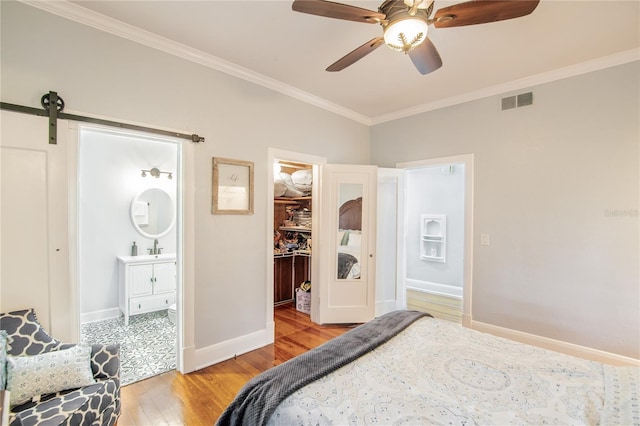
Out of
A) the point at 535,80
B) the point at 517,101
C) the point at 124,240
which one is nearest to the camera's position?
the point at 535,80

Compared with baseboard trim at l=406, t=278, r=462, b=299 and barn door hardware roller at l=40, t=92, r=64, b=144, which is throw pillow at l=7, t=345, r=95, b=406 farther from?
baseboard trim at l=406, t=278, r=462, b=299

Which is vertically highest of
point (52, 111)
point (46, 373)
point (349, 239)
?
point (52, 111)

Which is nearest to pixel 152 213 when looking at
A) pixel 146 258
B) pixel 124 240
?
pixel 124 240

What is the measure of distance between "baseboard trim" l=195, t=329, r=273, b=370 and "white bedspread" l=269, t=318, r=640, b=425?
5.74 ft

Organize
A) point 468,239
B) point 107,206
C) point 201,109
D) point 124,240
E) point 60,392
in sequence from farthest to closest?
point 124,240 < point 107,206 < point 468,239 < point 201,109 < point 60,392

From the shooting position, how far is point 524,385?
133 centimetres

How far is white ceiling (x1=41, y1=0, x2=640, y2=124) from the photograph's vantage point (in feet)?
6.57

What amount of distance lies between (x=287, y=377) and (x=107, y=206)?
389cm

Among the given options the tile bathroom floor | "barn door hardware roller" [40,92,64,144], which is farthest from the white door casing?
"barn door hardware roller" [40,92,64,144]

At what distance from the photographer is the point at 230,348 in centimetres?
284

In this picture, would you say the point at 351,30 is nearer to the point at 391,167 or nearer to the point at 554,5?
the point at 554,5

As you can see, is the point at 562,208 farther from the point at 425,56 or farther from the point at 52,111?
the point at 52,111

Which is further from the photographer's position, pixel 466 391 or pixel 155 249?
pixel 155 249

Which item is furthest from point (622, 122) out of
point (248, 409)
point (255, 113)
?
point (248, 409)
